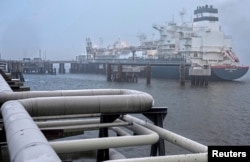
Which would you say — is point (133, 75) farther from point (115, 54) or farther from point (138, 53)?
point (115, 54)

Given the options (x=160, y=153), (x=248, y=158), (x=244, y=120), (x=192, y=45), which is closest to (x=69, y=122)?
(x=160, y=153)

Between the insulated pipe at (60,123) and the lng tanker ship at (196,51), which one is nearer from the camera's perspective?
the insulated pipe at (60,123)

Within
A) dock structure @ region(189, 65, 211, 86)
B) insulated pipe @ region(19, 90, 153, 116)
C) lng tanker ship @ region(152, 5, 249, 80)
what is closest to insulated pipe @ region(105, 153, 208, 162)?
insulated pipe @ region(19, 90, 153, 116)

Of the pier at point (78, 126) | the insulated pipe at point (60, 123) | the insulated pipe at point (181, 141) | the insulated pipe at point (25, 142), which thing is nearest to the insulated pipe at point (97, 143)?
the pier at point (78, 126)

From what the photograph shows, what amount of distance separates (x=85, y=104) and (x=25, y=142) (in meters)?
3.84

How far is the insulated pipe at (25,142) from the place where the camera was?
3.57m

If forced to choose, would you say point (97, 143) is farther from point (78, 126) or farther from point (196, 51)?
point (196, 51)

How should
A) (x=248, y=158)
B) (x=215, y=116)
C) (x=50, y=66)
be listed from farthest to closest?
(x=50, y=66), (x=215, y=116), (x=248, y=158)

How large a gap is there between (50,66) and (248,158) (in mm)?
153708

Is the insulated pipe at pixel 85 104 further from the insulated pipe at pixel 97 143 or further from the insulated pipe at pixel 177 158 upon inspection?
the insulated pipe at pixel 177 158

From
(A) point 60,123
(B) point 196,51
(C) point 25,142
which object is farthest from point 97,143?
(B) point 196,51

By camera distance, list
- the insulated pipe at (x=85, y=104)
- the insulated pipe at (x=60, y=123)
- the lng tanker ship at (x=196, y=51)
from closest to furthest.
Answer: the insulated pipe at (x=85, y=104) < the insulated pipe at (x=60, y=123) < the lng tanker ship at (x=196, y=51)

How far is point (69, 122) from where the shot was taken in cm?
879

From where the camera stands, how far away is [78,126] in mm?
7875
